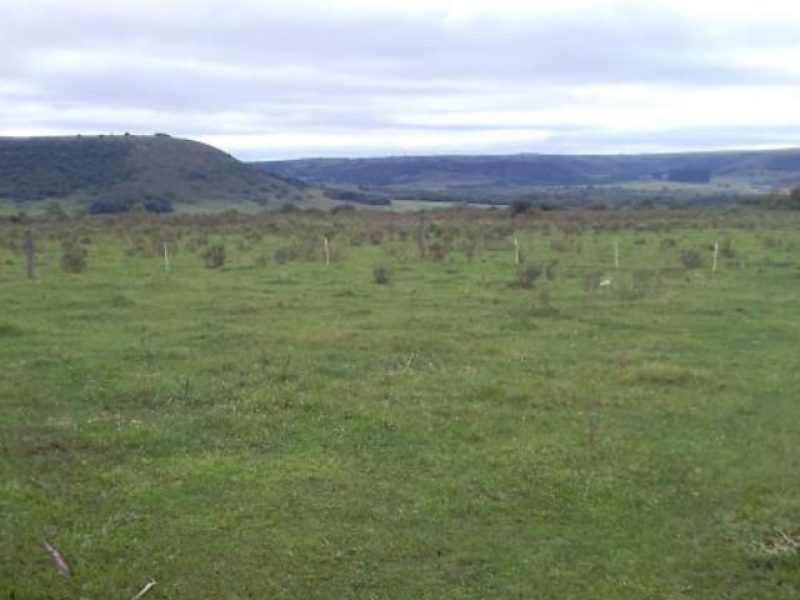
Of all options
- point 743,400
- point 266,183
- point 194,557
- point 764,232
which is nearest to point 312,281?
point 743,400

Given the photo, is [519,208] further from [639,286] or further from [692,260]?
[639,286]

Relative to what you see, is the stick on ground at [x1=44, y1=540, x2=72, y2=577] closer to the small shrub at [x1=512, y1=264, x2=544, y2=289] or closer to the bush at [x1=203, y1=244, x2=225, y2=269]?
the small shrub at [x1=512, y1=264, x2=544, y2=289]

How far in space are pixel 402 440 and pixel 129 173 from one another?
308 feet

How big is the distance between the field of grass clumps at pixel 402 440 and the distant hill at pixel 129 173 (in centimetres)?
7090

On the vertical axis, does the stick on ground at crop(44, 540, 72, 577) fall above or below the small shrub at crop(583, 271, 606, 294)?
above

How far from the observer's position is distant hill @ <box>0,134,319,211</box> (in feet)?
314

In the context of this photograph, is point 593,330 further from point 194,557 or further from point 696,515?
point 194,557

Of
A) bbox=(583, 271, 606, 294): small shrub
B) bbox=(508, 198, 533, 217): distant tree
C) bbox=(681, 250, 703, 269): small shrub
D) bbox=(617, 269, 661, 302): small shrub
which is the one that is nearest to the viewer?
bbox=(617, 269, 661, 302): small shrub

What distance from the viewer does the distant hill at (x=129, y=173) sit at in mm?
95688

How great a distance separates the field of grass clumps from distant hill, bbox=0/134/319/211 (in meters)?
70.9

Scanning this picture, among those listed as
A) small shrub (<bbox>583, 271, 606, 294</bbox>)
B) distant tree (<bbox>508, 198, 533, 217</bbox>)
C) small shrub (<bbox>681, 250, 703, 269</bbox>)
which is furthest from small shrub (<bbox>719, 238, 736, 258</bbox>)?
distant tree (<bbox>508, 198, 533, 217</bbox>)

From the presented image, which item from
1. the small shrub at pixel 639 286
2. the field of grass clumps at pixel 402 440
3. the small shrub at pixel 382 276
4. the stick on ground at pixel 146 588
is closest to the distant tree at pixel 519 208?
the small shrub at pixel 639 286

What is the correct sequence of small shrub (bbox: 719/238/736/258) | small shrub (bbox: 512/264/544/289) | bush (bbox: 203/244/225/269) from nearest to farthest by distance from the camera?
small shrub (bbox: 512/264/544/289), bush (bbox: 203/244/225/269), small shrub (bbox: 719/238/736/258)

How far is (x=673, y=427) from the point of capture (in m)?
13.3
